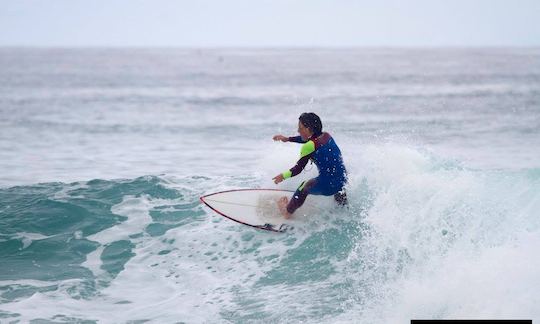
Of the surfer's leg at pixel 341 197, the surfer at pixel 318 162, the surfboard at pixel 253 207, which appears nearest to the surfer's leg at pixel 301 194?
the surfer at pixel 318 162

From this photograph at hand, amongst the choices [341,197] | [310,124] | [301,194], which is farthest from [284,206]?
[310,124]

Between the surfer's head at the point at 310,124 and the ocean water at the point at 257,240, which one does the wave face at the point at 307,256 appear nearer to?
the ocean water at the point at 257,240

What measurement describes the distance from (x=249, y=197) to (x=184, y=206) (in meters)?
1.89

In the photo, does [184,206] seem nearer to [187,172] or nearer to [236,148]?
[187,172]

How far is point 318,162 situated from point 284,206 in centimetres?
108

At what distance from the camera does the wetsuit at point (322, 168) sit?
870cm

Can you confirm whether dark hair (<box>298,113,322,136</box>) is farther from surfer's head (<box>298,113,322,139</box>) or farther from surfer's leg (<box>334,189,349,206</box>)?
surfer's leg (<box>334,189,349,206</box>)

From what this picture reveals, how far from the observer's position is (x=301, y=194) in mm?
9117

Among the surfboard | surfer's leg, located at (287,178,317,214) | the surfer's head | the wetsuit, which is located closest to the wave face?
the surfboard

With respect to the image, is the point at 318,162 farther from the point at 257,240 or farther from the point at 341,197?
the point at 257,240

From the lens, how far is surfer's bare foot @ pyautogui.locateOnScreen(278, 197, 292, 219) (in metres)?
9.51

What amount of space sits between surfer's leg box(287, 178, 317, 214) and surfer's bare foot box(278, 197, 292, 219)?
0.69 feet

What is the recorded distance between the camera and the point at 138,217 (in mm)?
11055

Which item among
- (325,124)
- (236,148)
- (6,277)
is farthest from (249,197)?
(325,124)
